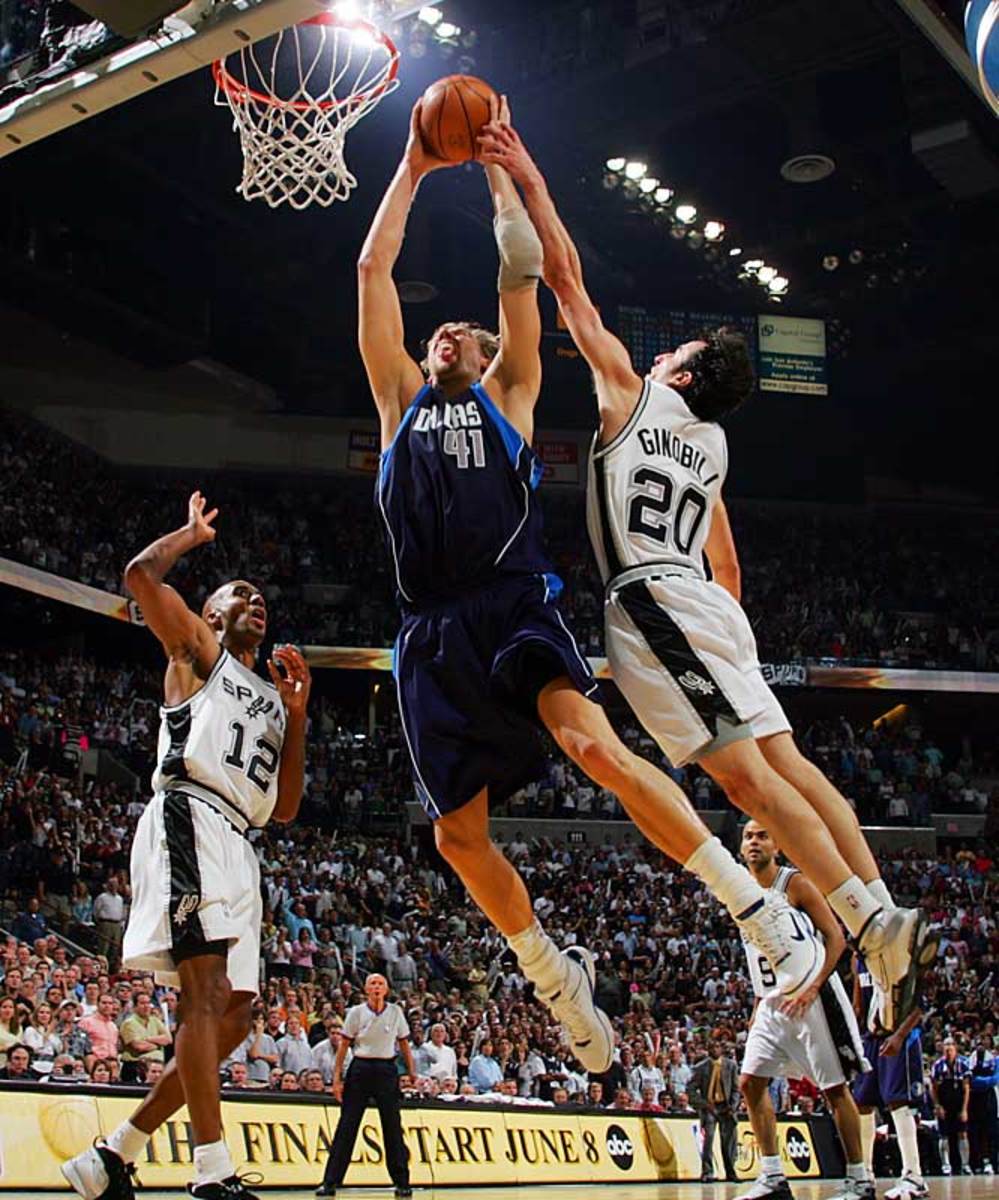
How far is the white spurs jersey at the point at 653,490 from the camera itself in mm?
4910

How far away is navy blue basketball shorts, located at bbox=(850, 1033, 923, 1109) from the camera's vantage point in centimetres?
978

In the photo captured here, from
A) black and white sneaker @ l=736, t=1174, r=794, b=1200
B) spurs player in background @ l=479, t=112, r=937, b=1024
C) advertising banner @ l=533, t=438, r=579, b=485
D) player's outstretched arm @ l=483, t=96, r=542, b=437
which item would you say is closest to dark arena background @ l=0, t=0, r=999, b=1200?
advertising banner @ l=533, t=438, r=579, b=485

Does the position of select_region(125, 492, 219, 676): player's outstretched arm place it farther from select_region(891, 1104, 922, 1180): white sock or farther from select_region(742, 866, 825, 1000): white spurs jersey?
select_region(891, 1104, 922, 1180): white sock

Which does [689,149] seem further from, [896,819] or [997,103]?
[997,103]

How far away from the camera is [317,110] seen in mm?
7422

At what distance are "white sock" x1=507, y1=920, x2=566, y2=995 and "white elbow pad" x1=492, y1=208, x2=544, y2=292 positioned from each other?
84.6 inches

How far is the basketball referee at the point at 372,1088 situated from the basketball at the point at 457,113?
606cm

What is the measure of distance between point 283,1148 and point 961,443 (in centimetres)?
2526

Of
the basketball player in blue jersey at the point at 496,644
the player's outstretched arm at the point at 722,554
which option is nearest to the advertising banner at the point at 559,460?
the player's outstretched arm at the point at 722,554

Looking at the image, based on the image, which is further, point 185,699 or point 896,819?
point 896,819

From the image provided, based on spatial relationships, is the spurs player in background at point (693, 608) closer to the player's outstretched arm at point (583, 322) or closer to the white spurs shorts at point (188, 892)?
the player's outstretched arm at point (583, 322)

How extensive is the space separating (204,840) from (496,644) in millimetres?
1480

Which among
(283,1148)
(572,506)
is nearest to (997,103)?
(283,1148)

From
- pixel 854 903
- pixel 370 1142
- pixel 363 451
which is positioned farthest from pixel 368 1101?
pixel 363 451
